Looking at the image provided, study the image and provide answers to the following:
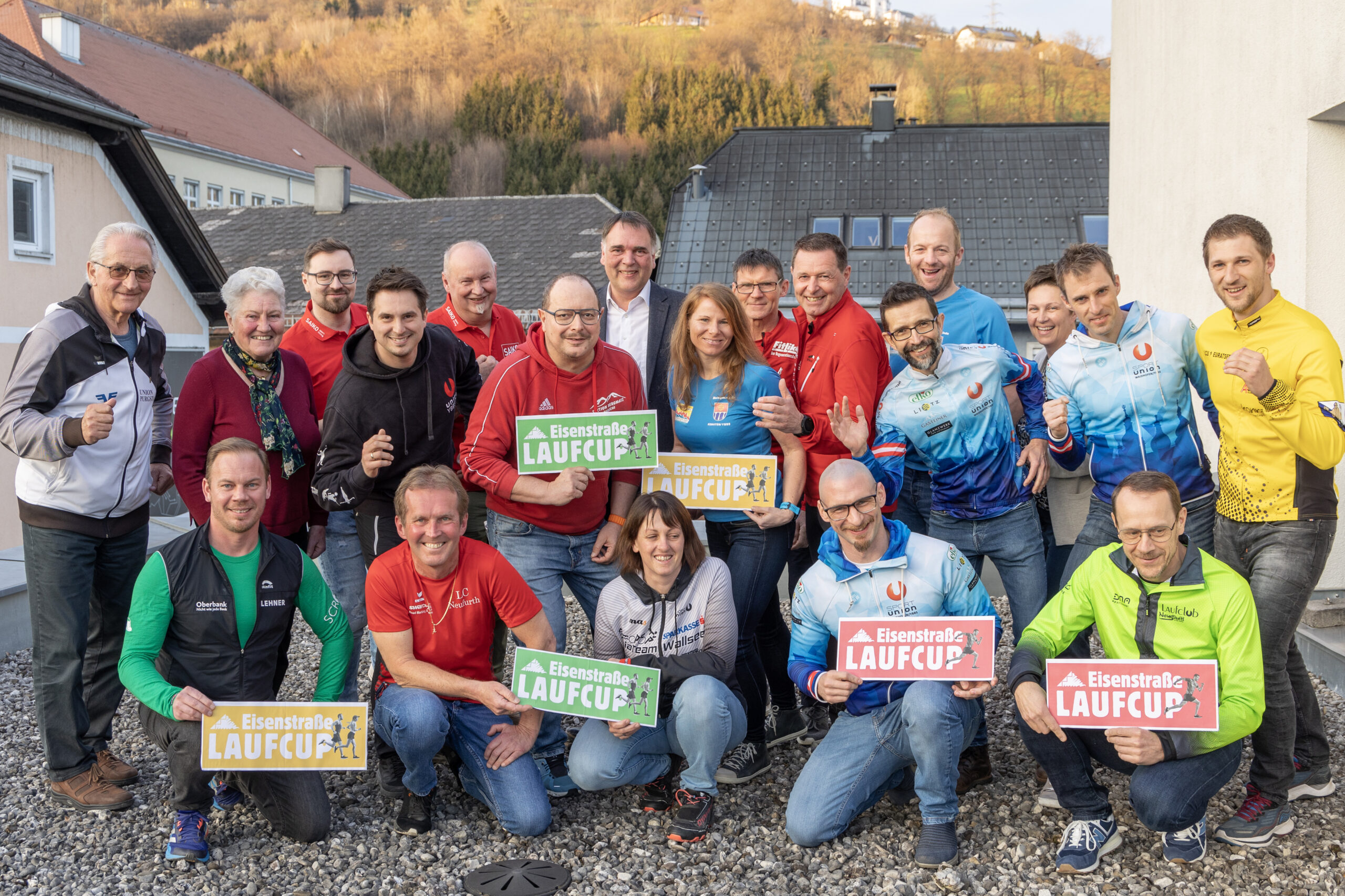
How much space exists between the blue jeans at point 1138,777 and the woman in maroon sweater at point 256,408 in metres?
3.11

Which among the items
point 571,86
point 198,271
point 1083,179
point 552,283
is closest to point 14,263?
point 198,271

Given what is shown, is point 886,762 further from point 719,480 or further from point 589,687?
point 719,480

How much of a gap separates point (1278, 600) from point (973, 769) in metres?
1.36

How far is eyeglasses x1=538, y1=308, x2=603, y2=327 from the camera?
429 centimetres

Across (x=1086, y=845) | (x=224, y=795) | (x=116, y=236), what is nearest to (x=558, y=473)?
(x=224, y=795)

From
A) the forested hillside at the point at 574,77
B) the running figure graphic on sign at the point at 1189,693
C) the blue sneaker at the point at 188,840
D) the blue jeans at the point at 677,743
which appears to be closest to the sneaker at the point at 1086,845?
the running figure graphic on sign at the point at 1189,693

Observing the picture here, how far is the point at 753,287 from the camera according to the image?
4.85m

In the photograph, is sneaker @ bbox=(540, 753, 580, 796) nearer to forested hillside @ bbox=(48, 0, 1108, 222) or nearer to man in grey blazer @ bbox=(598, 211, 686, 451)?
man in grey blazer @ bbox=(598, 211, 686, 451)

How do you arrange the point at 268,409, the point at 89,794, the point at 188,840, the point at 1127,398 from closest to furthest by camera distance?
1. the point at 188,840
2. the point at 1127,398
3. the point at 89,794
4. the point at 268,409

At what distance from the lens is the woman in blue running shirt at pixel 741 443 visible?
454 centimetres

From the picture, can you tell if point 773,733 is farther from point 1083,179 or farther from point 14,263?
point 1083,179

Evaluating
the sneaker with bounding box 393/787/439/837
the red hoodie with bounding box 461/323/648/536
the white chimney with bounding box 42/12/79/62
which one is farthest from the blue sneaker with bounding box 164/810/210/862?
the white chimney with bounding box 42/12/79/62

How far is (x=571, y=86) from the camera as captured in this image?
6309cm

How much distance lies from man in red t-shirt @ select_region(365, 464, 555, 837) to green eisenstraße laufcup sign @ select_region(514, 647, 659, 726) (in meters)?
0.12
